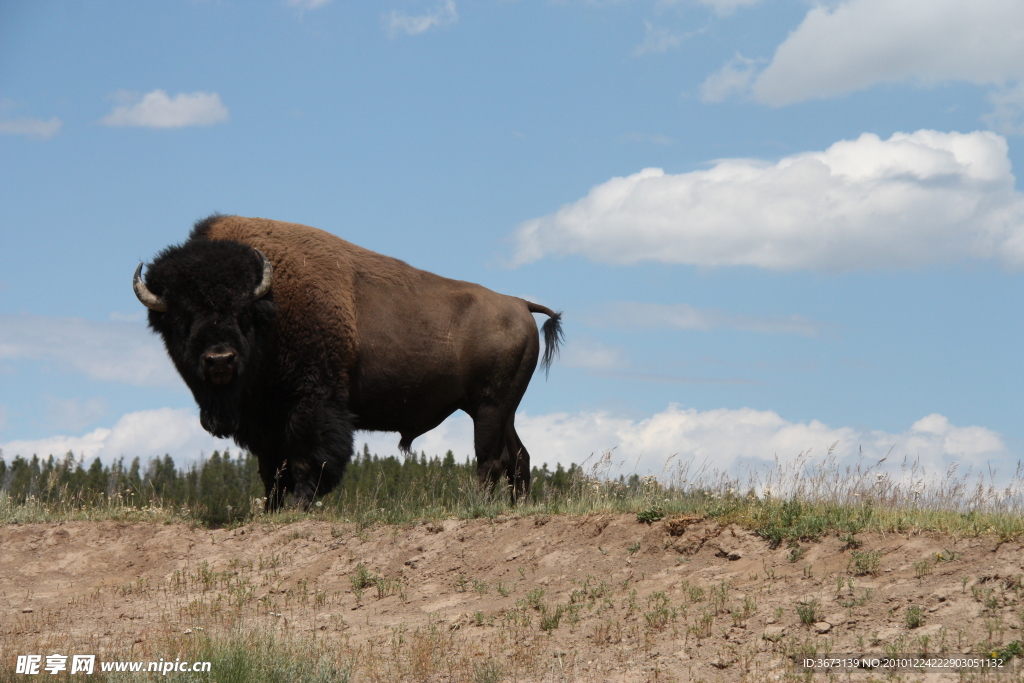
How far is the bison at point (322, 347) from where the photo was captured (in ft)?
36.5

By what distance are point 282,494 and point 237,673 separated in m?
5.80

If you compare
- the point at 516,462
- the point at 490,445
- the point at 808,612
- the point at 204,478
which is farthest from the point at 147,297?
the point at 204,478

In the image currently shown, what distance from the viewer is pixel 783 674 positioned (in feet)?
20.5

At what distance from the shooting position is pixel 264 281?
1126 centimetres

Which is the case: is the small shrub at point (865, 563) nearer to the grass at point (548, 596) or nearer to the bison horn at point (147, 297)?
the grass at point (548, 596)

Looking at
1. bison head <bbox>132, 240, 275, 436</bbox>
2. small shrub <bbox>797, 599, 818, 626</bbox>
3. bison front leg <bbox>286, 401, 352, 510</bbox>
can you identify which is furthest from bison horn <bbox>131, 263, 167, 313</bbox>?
small shrub <bbox>797, 599, 818, 626</bbox>

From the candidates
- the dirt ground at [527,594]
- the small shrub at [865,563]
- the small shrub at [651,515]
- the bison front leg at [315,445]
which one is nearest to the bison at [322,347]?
the bison front leg at [315,445]

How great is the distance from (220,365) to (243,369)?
15.1 inches

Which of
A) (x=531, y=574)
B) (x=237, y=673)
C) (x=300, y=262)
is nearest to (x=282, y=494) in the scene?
(x=300, y=262)

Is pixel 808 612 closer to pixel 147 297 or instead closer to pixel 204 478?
pixel 147 297

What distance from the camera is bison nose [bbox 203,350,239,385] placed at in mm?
10680

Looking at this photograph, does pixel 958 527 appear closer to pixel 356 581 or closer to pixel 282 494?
pixel 356 581

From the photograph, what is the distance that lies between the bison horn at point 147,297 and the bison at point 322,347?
0.05 feet

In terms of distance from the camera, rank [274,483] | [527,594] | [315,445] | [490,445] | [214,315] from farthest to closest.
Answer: [490,445] → [274,483] → [315,445] → [214,315] → [527,594]
